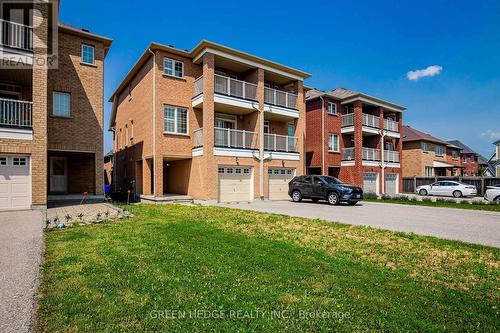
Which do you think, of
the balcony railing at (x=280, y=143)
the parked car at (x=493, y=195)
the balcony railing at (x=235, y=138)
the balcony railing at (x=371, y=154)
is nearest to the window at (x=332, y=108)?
the balcony railing at (x=371, y=154)

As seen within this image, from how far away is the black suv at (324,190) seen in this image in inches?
661

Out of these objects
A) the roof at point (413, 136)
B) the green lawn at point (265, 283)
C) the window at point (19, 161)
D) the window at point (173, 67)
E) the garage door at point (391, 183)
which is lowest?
the green lawn at point (265, 283)

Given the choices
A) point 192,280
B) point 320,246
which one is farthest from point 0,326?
Result: point 320,246

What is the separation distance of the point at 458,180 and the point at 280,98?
2159 cm

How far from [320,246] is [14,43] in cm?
1556

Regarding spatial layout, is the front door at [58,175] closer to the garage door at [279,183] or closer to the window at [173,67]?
the window at [173,67]

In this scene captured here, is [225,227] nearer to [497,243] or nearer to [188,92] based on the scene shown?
[497,243]

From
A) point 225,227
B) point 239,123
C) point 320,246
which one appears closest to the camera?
point 320,246

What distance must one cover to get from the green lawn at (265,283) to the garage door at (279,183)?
13167 millimetres

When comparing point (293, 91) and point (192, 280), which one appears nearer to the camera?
point (192, 280)

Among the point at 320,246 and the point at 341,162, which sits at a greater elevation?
the point at 341,162

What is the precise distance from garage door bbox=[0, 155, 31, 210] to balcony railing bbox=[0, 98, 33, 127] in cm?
152

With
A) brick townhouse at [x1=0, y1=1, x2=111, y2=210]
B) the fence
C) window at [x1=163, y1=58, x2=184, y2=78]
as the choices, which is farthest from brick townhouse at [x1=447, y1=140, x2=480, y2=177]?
brick townhouse at [x1=0, y1=1, x2=111, y2=210]

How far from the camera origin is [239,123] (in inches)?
855
